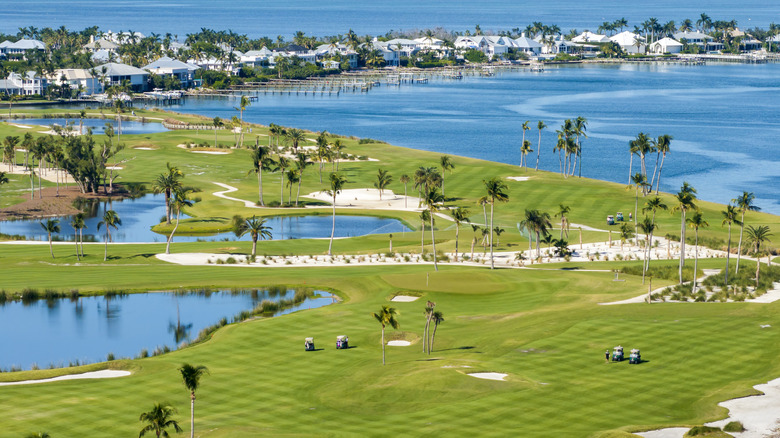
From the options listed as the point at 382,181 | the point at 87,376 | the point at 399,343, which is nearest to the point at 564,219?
the point at 382,181

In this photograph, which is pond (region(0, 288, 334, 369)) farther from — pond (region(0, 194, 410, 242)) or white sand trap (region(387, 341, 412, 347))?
pond (region(0, 194, 410, 242))

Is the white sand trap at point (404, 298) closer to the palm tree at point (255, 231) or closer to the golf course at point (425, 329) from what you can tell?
the golf course at point (425, 329)

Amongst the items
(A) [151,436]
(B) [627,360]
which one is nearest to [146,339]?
(A) [151,436]

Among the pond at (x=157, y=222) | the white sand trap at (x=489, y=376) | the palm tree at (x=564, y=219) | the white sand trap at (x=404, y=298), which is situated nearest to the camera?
the white sand trap at (x=489, y=376)

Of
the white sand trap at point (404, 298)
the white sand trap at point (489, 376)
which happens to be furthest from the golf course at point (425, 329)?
the white sand trap at point (489, 376)

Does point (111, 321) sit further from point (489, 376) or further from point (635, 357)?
point (635, 357)

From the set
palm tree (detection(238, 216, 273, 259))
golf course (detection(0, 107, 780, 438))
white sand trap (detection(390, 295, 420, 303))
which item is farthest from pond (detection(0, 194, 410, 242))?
white sand trap (detection(390, 295, 420, 303))
